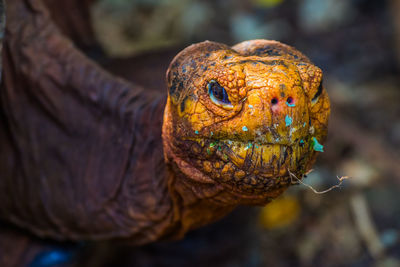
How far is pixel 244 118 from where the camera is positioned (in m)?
1.43

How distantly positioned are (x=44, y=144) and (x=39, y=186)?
19 centimetres

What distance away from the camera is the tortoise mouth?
1459 millimetres

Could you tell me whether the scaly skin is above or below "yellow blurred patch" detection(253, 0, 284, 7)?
above

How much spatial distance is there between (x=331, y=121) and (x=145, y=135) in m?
2.67

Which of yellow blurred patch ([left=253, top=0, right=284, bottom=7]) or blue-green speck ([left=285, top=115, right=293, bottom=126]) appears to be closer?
blue-green speck ([left=285, top=115, right=293, bottom=126])

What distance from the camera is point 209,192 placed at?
165 centimetres

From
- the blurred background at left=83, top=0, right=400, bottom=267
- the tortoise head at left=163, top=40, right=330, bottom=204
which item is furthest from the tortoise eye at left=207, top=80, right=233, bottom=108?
the blurred background at left=83, top=0, right=400, bottom=267

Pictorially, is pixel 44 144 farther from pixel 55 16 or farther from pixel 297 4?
pixel 297 4

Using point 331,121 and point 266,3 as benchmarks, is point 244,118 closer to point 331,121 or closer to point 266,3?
point 331,121

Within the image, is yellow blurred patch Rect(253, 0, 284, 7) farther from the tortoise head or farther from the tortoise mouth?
the tortoise mouth

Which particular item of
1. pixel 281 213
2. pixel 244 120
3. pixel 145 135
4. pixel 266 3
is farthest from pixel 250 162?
pixel 266 3

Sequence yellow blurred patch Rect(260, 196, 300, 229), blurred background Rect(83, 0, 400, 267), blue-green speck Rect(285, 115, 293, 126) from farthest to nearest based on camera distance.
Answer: yellow blurred patch Rect(260, 196, 300, 229), blurred background Rect(83, 0, 400, 267), blue-green speck Rect(285, 115, 293, 126)

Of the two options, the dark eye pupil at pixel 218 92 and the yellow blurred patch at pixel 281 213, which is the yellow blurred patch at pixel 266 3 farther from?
the dark eye pupil at pixel 218 92

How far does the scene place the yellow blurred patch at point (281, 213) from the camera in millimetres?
3729
